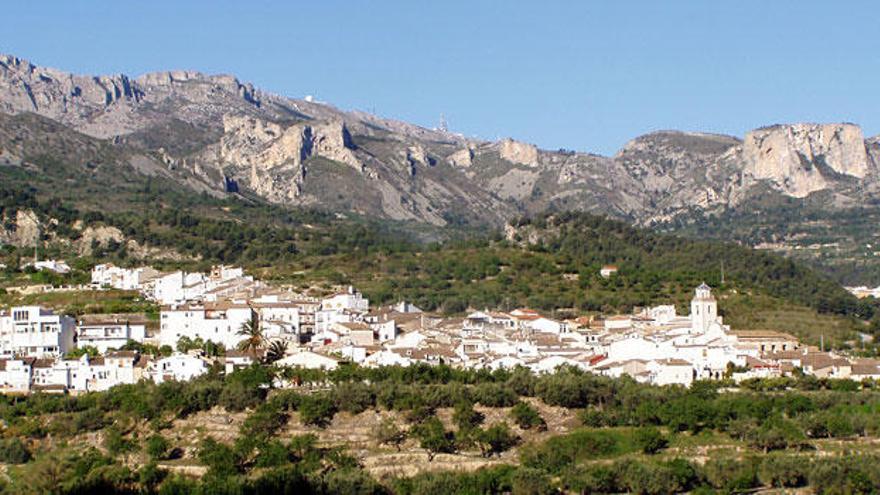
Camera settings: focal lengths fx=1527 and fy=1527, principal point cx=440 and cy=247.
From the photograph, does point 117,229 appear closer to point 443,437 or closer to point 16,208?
point 16,208

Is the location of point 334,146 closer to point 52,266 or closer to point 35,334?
point 52,266

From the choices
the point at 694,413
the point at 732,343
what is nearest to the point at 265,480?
the point at 694,413

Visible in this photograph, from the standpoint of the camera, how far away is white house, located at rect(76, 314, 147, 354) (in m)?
61.9

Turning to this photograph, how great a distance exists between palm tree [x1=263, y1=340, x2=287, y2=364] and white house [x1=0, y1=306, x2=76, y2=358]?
8606mm

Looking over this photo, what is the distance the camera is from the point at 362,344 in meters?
61.6

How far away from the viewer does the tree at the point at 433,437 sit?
48.7 meters

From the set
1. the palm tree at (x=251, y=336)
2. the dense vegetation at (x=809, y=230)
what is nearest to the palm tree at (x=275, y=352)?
the palm tree at (x=251, y=336)

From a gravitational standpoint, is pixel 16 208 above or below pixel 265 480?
above

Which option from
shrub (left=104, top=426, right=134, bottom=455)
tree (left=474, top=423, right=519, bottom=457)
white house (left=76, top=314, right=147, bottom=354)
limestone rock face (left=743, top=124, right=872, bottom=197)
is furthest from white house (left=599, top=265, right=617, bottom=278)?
limestone rock face (left=743, top=124, right=872, bottom=197)

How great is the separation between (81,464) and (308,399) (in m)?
8.32

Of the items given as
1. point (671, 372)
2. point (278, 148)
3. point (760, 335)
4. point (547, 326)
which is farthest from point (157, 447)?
point (278, 148)

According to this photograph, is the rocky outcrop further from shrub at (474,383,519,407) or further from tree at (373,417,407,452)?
tree at (373,417,407,452)

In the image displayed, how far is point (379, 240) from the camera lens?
375 feet

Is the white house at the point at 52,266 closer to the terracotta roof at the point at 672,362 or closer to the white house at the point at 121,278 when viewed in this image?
the white house at the point at 121,278
